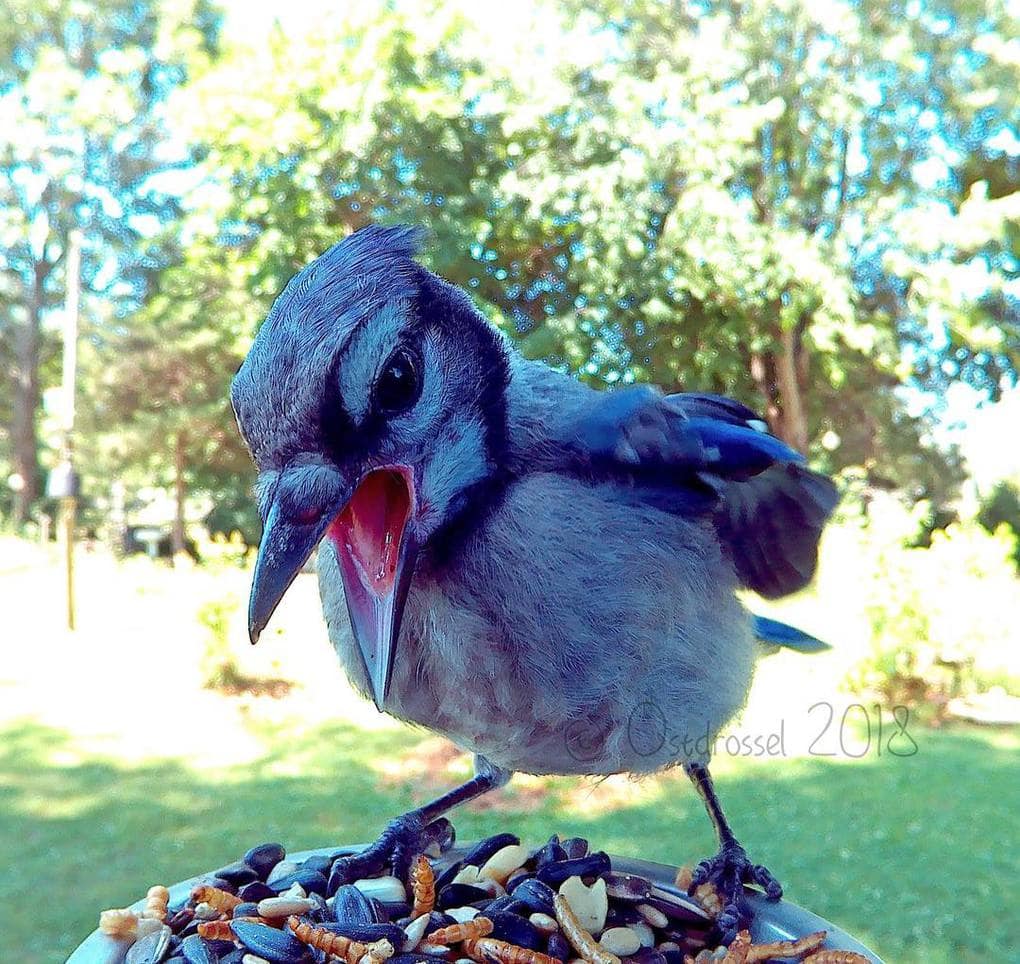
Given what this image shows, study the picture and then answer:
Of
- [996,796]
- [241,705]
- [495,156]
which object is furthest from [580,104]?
[996,796]

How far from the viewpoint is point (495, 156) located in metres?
5.33

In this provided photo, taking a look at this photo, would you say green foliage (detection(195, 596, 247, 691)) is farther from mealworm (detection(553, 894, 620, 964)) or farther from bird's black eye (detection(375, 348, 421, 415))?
bird's black eye (detection(375, 348, 421, 415))

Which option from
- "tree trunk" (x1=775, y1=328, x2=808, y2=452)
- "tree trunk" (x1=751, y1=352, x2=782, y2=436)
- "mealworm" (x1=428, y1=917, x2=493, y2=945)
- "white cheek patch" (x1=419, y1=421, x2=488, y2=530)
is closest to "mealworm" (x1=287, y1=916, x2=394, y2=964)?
"mealworm" (x1=428, y1=917, x2=493, y2=945)

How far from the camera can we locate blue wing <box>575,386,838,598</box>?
2.50 feet

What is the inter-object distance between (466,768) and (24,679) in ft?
9.06

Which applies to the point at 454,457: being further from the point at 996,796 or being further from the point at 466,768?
the point at 996,796

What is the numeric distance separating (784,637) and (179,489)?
321 inches

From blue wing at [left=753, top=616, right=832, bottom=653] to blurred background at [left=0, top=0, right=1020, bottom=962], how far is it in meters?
1.22

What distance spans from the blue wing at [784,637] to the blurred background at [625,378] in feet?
3.99

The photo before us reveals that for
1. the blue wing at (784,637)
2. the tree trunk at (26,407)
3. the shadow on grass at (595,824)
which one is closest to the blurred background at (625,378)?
the shadow on grass at (595,824)

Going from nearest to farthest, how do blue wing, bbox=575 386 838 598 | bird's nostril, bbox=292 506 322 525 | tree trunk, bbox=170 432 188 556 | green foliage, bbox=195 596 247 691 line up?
1. bird's nostril, bbox=292 506 322 525
2. blue wing, bbox=575 386 838 598
3. green foliage, bbox=195 596 247 691
4. tree trunk, bbox=170 432 188 556

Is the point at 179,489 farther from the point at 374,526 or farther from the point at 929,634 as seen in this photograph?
the point at 374,526

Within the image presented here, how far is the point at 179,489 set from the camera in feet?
27.6

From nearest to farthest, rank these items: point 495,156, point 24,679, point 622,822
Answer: point 622,822
point 24,679
point 495,156
